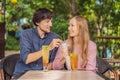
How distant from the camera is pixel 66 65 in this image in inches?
153

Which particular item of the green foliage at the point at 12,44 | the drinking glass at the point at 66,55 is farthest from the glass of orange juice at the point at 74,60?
the green foliage at the point at 12,44

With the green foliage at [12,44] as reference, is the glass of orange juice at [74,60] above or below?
above

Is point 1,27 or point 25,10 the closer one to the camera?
point 1,27

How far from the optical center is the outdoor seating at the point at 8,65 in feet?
13.9

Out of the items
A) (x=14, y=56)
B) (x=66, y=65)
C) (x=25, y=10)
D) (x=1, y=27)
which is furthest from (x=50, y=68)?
(x=25, y=10)

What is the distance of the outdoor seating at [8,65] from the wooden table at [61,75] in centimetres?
62

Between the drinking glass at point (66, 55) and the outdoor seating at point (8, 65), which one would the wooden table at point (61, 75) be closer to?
the drinking glass at point (66, 55)

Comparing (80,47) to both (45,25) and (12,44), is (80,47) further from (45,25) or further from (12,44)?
(12,44)

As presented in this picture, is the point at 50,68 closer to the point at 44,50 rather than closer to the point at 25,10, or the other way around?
the point at 44,50

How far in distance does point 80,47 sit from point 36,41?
0.42 metres

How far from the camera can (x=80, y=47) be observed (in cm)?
407

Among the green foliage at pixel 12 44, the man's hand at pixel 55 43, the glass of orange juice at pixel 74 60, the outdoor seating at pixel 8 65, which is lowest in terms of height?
the green foliage at pixel 12 44

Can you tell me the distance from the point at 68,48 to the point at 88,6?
18.7 feet

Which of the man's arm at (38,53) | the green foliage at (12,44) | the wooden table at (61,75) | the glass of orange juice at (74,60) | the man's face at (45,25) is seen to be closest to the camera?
the wooden table at (61,75)
